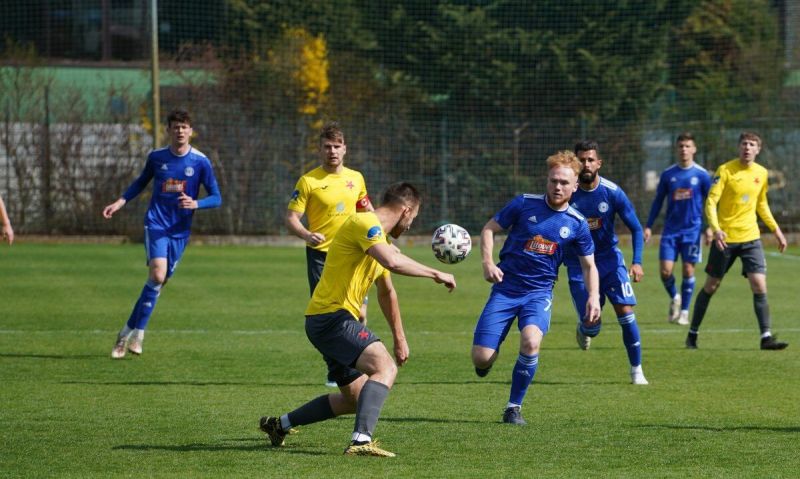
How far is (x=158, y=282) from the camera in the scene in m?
11.3

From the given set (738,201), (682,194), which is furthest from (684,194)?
(738,201)

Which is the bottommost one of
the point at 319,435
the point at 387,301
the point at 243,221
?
the point at 243,221

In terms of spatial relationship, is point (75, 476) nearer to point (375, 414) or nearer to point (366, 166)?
point (375, 414)

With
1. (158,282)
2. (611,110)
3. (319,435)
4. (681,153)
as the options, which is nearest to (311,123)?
(611,110)

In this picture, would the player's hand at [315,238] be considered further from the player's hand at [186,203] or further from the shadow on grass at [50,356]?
the shadow on grass at [50,356]

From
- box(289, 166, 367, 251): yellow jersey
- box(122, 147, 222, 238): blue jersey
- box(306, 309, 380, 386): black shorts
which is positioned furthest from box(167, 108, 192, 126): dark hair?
box(306, 309, 380, 386): black shorts

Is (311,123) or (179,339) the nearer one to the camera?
(179,339)

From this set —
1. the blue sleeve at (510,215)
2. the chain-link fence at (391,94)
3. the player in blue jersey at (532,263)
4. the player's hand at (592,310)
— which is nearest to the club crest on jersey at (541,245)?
the player in blue jersey at (532,263)

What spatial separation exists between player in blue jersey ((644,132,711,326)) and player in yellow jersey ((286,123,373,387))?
5.61 meters

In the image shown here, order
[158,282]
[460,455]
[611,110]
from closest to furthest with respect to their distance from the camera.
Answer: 1. [460,455]
2. [158,282]
3. [611,110]

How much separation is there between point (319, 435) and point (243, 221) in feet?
67.3

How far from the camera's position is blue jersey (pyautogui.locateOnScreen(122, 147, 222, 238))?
11469 mm

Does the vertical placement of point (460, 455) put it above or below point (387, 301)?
below

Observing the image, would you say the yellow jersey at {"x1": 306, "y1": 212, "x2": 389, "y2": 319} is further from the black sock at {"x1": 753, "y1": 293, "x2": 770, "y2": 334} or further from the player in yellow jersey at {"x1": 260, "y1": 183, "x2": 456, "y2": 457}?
the black sock at {"x1": 753, "y1": 293, "x2": 770, "y2": 334}
